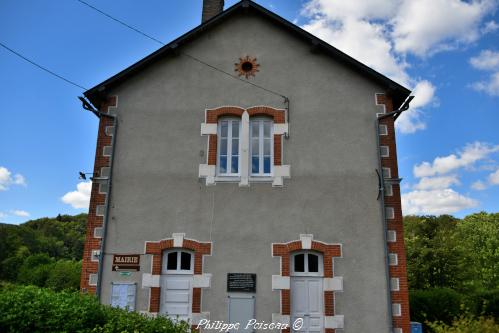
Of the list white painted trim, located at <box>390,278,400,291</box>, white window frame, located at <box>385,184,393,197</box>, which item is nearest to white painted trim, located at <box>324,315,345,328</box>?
white painted trim, located at <box>390,278,400,291</box>

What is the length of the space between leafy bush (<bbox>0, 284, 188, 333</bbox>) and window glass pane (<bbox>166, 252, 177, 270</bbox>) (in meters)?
3.15

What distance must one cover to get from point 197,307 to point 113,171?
3857mm

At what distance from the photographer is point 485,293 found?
1376 centimetres

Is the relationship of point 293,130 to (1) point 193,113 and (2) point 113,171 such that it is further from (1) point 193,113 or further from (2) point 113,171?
(2) point 113,171

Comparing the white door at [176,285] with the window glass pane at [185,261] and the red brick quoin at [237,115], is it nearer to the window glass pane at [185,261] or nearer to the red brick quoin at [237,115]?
the window glass pane at [185,261]

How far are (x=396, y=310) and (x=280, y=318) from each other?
8.25 feet

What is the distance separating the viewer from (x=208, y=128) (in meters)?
9.44

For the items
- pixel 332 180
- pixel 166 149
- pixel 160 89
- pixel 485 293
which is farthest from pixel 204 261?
pixel 485 293

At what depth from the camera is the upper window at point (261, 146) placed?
30.4 ft

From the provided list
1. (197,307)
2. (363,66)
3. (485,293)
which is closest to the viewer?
(197,307)

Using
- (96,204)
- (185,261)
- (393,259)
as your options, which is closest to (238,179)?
(185,261)

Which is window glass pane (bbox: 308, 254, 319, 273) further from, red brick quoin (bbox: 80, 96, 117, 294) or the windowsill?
red brick quoin (bbox: 80, 96, 117, 294)

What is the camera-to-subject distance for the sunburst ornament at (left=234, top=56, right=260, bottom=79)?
9781mm

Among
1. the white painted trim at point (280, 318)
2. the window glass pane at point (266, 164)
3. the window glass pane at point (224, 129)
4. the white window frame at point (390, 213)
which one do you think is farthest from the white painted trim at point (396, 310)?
the window glass pane at point (224, 129)
